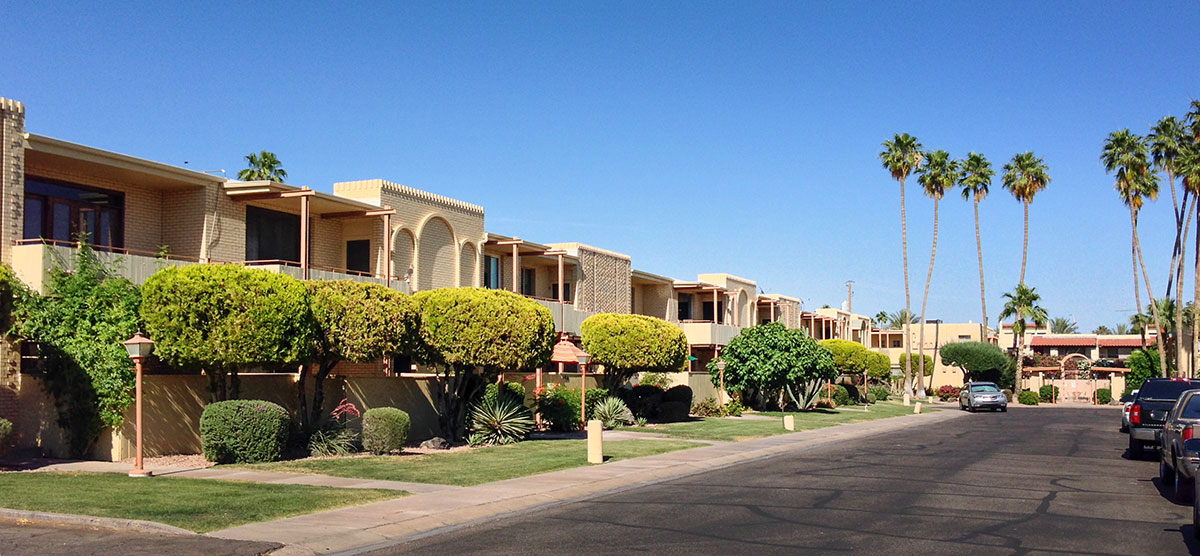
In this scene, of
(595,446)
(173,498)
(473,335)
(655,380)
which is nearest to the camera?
(173,498)

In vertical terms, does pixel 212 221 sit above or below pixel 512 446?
above

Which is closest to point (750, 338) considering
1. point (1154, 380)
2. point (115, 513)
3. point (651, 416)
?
point (651, 416)

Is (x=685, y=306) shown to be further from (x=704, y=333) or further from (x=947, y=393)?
(x=947, y=393)

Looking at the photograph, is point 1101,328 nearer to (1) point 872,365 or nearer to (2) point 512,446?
(1) point 872,365

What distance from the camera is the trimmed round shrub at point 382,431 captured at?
2269 cm

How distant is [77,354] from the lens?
20297mm

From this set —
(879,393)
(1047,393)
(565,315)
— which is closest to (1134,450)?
(565,315)

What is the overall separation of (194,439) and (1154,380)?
22.2 meters

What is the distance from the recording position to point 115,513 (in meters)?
13.2

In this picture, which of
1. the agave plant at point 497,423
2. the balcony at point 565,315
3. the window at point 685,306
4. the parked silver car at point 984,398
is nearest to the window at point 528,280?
the balcony at point 565,315

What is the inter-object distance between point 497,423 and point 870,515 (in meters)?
13.7

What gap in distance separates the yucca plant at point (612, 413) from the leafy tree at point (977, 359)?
169 ft

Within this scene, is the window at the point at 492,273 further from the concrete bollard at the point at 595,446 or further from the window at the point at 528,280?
the concrete bollard at the point at 595,446

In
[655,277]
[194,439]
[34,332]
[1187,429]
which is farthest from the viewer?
[655,277]
